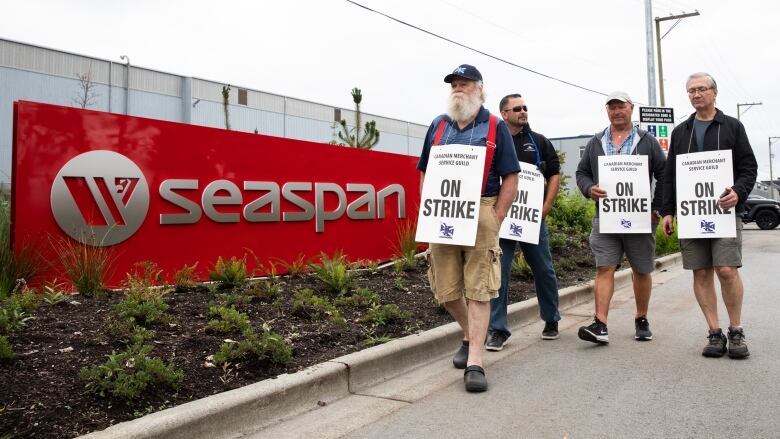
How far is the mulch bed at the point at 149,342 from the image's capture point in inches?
122

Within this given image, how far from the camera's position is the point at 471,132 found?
4.24 meters

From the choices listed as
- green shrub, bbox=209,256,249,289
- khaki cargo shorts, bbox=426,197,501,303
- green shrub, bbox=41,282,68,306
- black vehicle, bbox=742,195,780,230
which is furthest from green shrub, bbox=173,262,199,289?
black vehicle, bbox=742,195,780,230

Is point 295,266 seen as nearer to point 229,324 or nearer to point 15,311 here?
point 229,324

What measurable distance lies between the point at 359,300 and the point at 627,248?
7.86ft

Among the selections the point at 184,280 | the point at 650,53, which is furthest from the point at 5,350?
the point at 650,53

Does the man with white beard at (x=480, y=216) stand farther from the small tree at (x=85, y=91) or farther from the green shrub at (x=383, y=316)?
the small tree at (x=85, y=91)

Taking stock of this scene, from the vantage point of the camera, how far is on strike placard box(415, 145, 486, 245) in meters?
4.05

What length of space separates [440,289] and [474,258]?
1.11ft

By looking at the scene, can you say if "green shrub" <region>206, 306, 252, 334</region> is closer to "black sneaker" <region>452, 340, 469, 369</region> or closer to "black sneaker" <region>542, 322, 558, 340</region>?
"black sneaker" <region>452, 340, 469, 369</region>

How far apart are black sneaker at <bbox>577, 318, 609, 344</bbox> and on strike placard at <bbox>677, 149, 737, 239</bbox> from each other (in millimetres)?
976

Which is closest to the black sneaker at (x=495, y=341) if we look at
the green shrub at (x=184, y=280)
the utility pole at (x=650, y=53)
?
the green shrub at (x=184, y=280)

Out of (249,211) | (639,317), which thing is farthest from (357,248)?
(639,317)

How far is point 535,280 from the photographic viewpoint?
536cm

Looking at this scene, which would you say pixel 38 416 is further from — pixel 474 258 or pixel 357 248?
pixel 357 248
